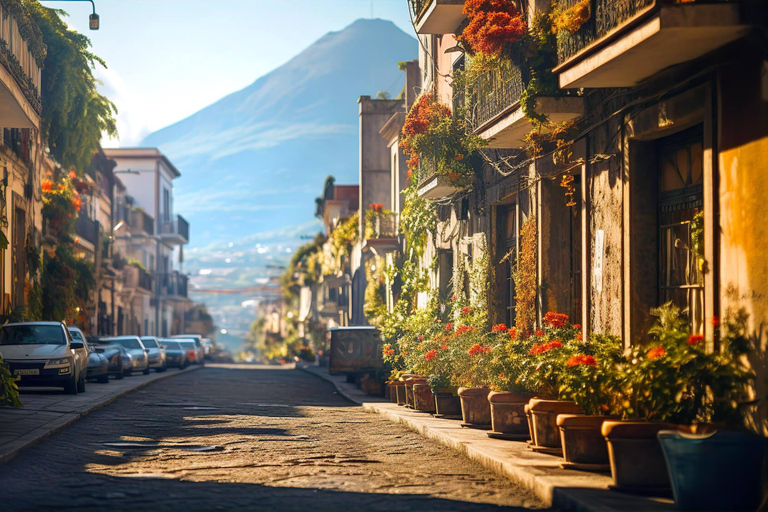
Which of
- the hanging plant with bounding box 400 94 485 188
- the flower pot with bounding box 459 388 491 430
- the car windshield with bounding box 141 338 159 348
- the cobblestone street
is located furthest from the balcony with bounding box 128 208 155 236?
the flower pot with bounding box 459 388 491 430

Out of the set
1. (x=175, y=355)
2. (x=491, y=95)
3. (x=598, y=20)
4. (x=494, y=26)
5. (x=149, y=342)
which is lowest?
(x=175, y=355)

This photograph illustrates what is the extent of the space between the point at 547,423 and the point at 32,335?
14.8 m

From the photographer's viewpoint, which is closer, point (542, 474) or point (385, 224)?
point (542, 474)

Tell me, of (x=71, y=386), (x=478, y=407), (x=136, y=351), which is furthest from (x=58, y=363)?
(x=136, y=351)

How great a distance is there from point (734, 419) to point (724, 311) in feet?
3.32

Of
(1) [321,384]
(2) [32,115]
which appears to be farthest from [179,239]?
(2) [32,115]

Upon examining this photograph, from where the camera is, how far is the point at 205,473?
970 centimetres

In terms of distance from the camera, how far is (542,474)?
8.93 meters

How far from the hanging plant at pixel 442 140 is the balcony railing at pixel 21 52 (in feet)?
22.2

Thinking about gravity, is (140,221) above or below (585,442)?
above

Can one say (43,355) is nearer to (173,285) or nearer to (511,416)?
(511,416)

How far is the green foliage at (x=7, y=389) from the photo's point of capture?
1555 cm

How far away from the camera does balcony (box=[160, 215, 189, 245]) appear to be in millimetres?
72625

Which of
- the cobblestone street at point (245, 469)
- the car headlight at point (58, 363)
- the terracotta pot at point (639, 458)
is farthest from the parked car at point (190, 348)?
the terracotta pot at point (639, 458)
